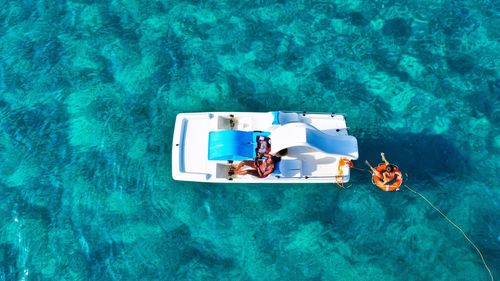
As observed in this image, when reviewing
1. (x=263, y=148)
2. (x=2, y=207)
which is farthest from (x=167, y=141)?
(x=2, y=207)

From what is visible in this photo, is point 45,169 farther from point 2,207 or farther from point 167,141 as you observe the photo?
point 167,141

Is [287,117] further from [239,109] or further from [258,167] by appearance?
[239,109]

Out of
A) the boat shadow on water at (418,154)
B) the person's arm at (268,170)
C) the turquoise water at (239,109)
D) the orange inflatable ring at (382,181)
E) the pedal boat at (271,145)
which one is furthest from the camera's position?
the boat shadow on water at (418,154)

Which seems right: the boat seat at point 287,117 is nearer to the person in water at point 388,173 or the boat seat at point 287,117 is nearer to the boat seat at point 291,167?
the boat seat at point 291,167

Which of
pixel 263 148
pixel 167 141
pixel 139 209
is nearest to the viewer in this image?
pixel 263 148

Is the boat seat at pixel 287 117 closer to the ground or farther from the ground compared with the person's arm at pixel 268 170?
farther from the ground

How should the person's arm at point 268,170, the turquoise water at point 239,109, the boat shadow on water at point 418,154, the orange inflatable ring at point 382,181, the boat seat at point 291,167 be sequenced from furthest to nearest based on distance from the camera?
the boat shadow on water at point 418,154
the turquoise water at point 239,109
the orange inflatable ring at point 382,181
the boat seat at point 291,167
the person's arm at point 268,170

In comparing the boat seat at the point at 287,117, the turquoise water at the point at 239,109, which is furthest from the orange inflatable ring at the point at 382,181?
the boat seat at the point at 287,117
